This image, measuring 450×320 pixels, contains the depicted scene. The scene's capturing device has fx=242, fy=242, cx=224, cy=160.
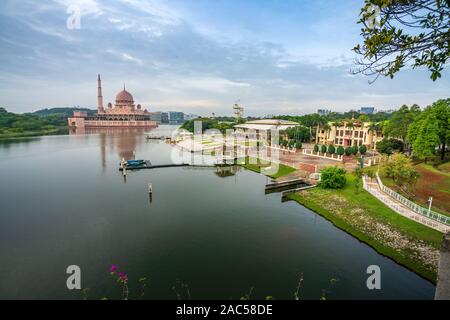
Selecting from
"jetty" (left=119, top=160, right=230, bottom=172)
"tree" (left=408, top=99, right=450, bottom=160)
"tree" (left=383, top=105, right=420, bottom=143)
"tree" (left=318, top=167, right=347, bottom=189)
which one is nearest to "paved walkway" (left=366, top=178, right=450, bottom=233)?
"tree" (left=318, top=167, right=347, bottom=189)

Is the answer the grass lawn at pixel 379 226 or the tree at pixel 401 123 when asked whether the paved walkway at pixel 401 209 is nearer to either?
the grass lawn at pixel 379 226

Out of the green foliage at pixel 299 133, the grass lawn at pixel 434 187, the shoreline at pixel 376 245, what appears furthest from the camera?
the green foliage at pixel 299 133

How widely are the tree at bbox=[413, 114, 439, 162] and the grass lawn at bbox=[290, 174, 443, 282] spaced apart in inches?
475

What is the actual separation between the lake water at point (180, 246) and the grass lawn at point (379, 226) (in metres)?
0.68

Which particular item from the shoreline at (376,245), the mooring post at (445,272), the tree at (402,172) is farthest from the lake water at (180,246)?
the tree at (402,172)

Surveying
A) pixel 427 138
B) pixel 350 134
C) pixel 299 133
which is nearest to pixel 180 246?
pixel 427 138

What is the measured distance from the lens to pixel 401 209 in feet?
56.3

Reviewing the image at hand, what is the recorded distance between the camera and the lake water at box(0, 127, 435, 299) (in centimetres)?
1094

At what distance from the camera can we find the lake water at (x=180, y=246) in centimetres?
1094

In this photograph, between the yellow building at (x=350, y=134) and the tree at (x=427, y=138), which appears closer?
the tree at (x=427, y=138)

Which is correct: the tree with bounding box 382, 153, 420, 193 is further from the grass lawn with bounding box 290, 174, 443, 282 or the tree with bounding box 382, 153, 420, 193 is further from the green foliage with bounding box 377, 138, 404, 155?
the green foliage with bounding box 377, 138, 404, 155

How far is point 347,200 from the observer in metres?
20.6

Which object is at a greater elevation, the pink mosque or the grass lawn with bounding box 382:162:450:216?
the pink mosque
